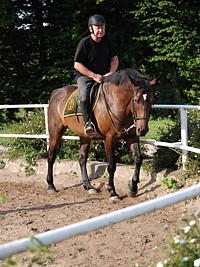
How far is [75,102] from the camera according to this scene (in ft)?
28.8

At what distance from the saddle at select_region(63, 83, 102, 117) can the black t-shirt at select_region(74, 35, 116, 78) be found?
37cm

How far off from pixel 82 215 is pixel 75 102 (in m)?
2.27

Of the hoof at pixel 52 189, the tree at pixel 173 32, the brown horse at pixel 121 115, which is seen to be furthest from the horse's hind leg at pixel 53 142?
the tree at pixel 173 32

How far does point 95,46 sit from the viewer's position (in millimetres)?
8367

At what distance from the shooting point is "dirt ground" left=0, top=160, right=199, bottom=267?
209 inches

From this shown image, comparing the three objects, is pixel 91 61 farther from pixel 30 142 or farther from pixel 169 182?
pixel 30 142

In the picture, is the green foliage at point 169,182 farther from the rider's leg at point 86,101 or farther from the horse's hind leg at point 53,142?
the horse's hind leg at point 53,142

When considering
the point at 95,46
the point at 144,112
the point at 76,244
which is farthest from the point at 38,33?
the point at 76,244

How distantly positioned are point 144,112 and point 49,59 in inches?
613

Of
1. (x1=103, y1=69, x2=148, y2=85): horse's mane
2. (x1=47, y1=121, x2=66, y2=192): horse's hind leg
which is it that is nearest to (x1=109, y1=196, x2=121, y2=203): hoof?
(x1=47, y1=121, x2=66, y2=192): horse's hind leg

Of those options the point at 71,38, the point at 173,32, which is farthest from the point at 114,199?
the point at 173,32

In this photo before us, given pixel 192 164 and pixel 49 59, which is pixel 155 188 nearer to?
pixel 192 164

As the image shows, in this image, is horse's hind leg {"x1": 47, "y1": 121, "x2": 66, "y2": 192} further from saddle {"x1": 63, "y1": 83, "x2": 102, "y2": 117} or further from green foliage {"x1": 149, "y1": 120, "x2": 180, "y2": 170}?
green foliage {"x1": 149, "y1": 120, "x2": 180, "y2": 170}

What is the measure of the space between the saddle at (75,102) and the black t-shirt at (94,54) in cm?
37
